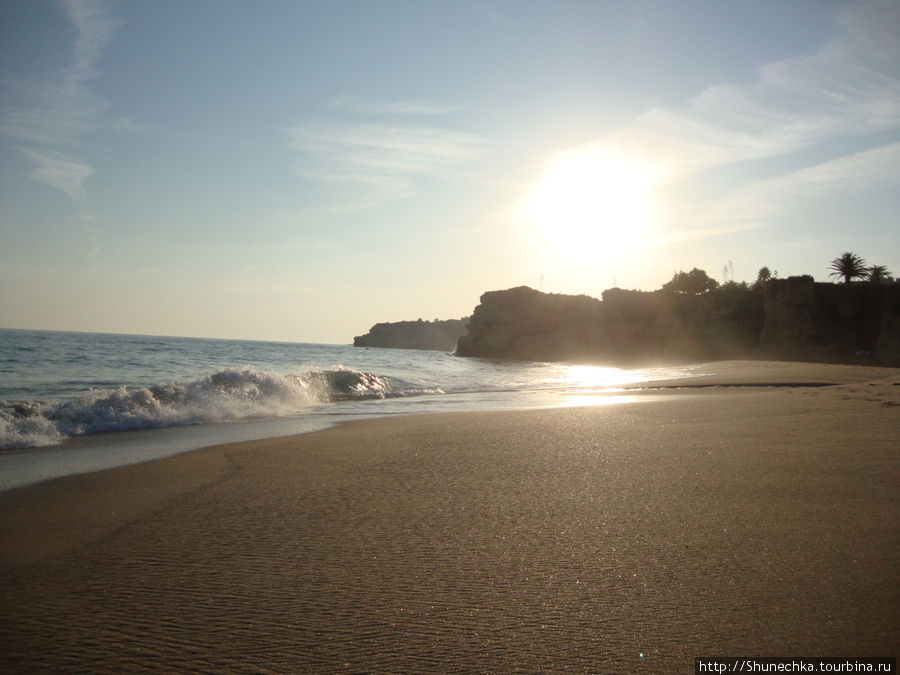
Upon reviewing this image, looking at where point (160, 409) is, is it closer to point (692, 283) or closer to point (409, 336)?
point (692, 283)

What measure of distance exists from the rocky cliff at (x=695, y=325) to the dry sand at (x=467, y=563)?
48.5 metres

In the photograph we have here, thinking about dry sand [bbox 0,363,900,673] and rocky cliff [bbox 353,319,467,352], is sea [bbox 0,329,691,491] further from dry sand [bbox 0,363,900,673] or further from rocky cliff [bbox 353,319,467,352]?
rocky cliff [bbox 353,319,467,352]

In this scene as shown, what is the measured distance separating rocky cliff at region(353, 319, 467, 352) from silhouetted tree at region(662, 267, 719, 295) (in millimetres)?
80747

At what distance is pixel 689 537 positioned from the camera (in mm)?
3307

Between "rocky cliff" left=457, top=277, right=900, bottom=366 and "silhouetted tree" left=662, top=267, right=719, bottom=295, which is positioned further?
"silhouetted tree" left=662, top=267, right=719, bottom=295

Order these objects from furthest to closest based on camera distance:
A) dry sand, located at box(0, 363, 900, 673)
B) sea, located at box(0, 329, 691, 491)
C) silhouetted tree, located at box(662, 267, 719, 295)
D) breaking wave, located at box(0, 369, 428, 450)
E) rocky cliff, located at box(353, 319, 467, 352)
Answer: rocky cliff, located at box(353, 319, 467, 352) < silhouetted tree, located at box(662, 267, 719, 295) < breaking wave, located at box(0, 369, 428, 450) < sea, located at box(0, 329, 691, 491) < dry sand, located at box(0, 363, 900, 673)

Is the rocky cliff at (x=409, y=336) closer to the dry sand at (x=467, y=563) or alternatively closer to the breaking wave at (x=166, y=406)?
the breaking wave at (x=166, y=406)

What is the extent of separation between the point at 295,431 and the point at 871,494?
27.4ft

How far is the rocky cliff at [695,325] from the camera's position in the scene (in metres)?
46.1

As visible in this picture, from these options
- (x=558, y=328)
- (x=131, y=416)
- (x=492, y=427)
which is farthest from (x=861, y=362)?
(x=131, y=416)

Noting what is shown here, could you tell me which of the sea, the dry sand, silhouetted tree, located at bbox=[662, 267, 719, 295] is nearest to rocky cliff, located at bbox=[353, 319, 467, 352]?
silhouetted tree, located at bbox=[662, 267, 719, 295]

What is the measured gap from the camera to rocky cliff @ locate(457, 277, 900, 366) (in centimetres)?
4612

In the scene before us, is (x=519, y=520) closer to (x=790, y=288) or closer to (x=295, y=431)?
(x=295, y=431)

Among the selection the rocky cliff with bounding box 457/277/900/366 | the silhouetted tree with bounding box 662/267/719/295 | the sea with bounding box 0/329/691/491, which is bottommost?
the sea with bounding box 0/329/691/491
